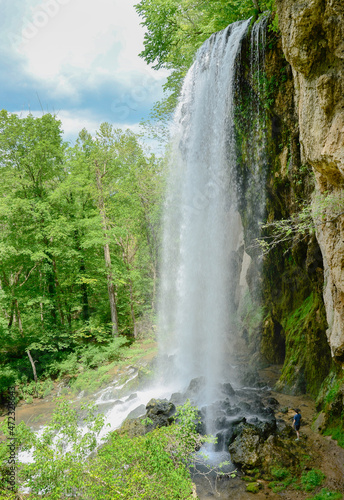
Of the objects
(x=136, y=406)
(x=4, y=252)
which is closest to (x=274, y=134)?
(x=136, y=406)

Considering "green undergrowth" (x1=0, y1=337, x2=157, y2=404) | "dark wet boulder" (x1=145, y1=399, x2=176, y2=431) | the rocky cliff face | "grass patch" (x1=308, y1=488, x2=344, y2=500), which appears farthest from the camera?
"green undergrowth" (x1=0, y1=337, x2=157, y2=404)

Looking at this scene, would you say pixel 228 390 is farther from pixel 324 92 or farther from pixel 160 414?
pixel 324 92

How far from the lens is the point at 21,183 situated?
15.8 metres

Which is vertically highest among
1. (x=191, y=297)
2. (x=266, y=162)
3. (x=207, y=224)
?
(x=266, y=162)

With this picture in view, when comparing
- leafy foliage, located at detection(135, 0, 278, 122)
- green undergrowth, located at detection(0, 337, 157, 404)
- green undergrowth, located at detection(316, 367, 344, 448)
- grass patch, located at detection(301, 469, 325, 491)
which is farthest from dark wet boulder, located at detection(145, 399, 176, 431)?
leafy foliage, located at detection(135, 0, 278, 122)

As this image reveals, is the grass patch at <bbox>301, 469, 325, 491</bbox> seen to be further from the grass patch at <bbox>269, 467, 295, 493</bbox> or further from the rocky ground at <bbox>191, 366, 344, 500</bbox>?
the grass patch at <bbox>269, 467, 295, 493</bbox>

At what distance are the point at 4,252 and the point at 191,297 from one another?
8819 millimetres

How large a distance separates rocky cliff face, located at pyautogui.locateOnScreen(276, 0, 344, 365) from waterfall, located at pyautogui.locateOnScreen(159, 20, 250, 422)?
6.83 m

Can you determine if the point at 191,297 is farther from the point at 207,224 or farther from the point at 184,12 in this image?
the point at 184,12

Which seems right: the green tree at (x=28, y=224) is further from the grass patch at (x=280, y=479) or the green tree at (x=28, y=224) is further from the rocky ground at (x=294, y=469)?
the grass patch at (x=280, y=479)

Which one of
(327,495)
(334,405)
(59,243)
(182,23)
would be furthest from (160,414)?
(182,23)

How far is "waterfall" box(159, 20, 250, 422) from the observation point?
12.5 metres

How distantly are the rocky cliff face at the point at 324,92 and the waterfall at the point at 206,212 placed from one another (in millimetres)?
6832

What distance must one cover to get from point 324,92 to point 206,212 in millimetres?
9292
